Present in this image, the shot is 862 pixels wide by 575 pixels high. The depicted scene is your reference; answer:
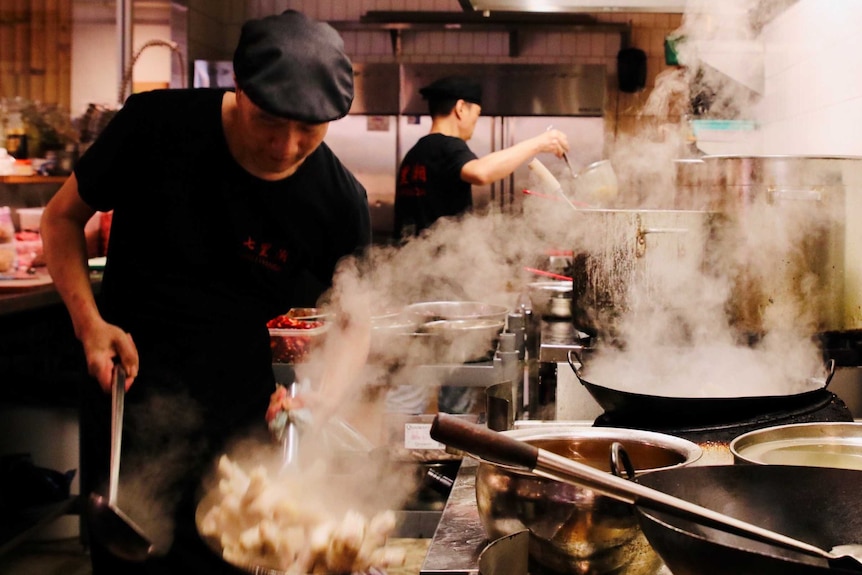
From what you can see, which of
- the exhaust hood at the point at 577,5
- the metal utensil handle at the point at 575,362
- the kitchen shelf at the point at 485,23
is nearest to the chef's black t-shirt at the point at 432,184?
the exhaust hood at the point at 577,5

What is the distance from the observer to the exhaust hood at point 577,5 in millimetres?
3070

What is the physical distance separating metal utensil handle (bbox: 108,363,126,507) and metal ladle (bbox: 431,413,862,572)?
848mm

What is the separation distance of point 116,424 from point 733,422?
1.18m

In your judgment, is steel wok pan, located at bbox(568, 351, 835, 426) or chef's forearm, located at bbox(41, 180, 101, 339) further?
chef's forearm, located at bbox(41, 180, 101, 339)

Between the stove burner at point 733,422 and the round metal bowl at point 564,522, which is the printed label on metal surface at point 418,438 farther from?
the round metal bowl at point 564,522

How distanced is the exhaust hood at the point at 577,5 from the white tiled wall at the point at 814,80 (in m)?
0.54

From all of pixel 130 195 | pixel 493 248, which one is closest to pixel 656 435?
pixel 130 195

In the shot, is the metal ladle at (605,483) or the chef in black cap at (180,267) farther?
the chef in black cap at (180,267)

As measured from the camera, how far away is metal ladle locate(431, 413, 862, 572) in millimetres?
749

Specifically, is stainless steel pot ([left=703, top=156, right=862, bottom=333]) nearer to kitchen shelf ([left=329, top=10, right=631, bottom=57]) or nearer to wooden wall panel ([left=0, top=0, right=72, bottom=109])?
wooden wall panel ([left=0, top=0, right=72, bottom=109])

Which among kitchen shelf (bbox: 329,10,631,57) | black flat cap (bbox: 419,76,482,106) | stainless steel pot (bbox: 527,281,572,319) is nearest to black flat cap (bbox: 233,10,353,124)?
stainless steel pot (bbox: 527,281,572,319)

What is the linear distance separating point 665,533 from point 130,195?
148cm

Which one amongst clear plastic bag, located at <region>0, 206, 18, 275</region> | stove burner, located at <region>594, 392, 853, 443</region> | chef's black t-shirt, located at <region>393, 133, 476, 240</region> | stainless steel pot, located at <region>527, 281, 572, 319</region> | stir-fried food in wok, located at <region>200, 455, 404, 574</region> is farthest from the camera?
chef's black t-shirt, located at <region>393, 133, 476, 240</region>

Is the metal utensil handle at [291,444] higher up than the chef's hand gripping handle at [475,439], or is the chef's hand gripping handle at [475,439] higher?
the chef's hand gripping handle at [475,439]
